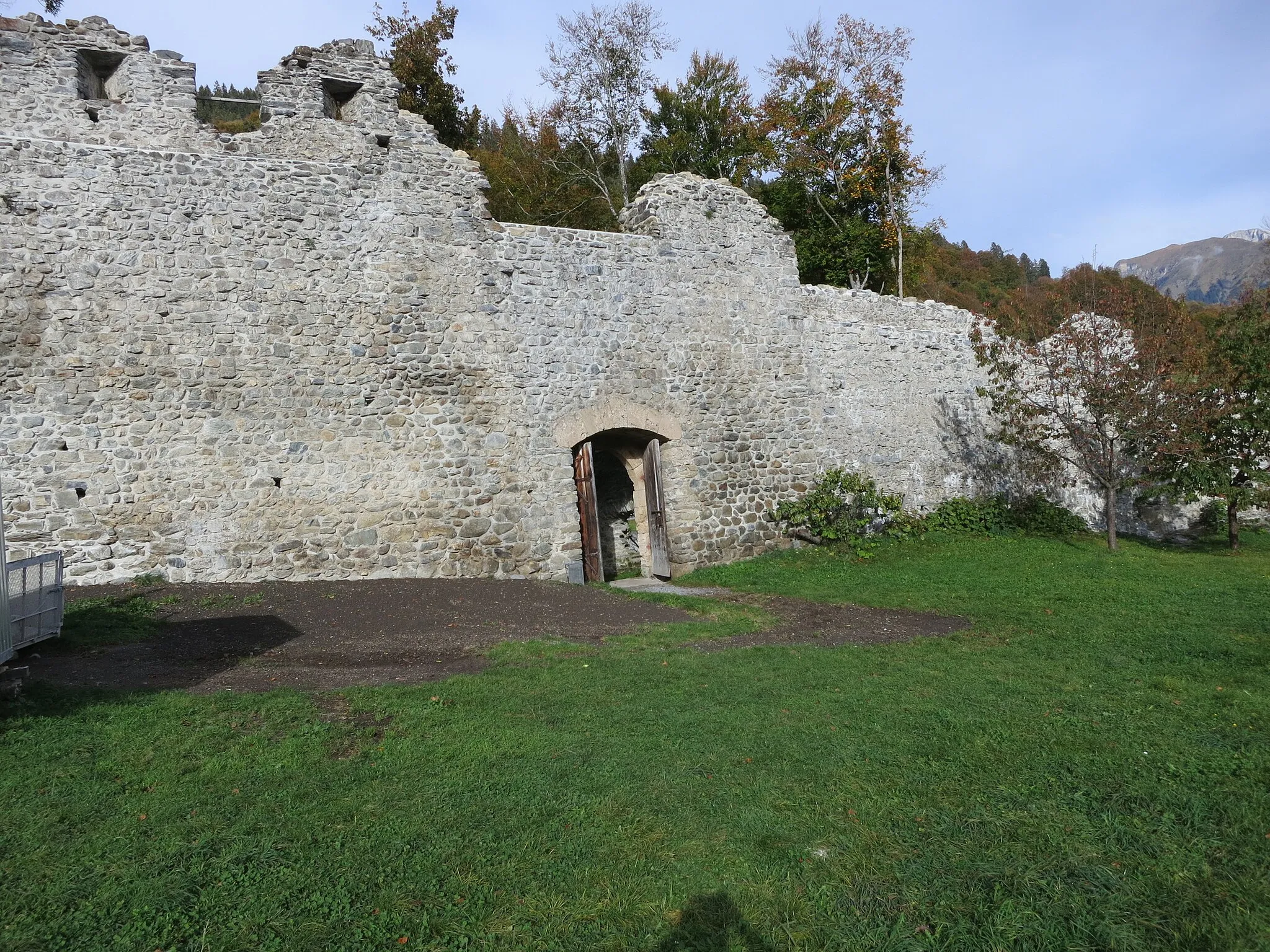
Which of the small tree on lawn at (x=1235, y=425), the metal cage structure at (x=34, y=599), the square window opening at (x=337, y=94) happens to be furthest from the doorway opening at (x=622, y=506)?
the small tree on lawn at (x=1235, y=425)

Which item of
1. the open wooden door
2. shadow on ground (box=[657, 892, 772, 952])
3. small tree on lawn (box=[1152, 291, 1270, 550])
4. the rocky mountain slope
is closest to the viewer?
shadow on ground (box=[657, 892, 772, 952])

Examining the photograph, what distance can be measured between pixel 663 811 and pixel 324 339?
803 centimetres

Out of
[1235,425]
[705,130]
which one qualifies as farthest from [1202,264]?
[1235,425]

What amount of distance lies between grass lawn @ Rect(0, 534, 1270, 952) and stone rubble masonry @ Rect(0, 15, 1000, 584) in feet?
15.2

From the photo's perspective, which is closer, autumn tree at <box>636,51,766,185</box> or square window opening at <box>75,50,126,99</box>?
square window opening at <box>75,50,126,99</box>

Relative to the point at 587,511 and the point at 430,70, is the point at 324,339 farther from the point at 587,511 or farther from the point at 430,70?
the point at 430,70

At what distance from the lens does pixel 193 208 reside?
9.71 meters

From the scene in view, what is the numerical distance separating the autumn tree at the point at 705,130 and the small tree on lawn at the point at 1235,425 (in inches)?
519

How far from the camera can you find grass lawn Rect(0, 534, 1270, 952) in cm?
301

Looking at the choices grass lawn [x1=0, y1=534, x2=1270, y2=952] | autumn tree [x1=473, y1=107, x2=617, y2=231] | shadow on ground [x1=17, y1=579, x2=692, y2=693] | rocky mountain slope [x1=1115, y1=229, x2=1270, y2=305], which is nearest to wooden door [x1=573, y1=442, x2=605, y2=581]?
shadow on ground [x1=17, y1=579, x2=692, y2=693]

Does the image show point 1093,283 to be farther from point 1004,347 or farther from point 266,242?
point 266,242

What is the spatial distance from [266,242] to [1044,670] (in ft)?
30.5

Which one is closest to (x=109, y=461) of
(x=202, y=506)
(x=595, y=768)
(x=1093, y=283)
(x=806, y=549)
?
(x=202, y=506)

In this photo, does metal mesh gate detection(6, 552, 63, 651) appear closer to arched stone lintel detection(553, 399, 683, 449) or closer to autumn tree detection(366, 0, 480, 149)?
arched stone lintel detection(553, 399, 683, 449)
